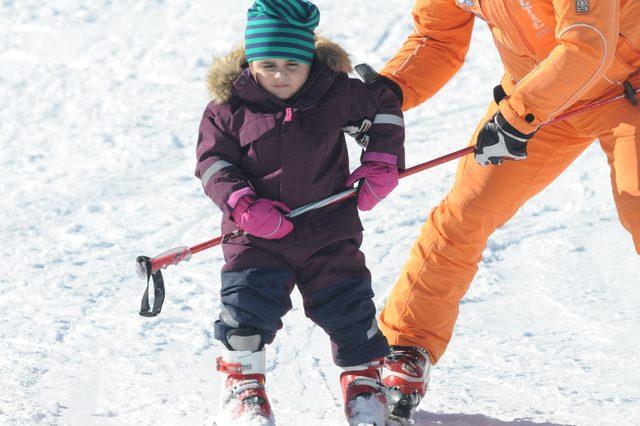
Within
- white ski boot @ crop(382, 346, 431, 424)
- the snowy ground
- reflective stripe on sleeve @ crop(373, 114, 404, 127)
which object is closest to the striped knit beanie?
reflective stripe on sleeve @ crop(373, 114, 404, 127)

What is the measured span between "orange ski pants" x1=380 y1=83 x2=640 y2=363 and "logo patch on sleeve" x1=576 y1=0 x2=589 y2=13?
450 millimetres

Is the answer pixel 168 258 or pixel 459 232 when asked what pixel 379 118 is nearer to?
pixel 459 232

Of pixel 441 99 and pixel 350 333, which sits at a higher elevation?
pixel 441 99

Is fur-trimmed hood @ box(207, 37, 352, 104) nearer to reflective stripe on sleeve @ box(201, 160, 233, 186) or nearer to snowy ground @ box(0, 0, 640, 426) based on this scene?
reflective stripe on sleeve @ box(201, 160, 233, 186)

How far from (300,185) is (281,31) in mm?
492

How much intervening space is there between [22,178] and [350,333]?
3784 millimetres

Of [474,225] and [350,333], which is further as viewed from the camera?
[474,225]

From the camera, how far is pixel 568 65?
2943 mm

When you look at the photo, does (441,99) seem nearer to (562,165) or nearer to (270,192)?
(562,165)

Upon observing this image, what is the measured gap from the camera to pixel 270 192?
3.02 metres

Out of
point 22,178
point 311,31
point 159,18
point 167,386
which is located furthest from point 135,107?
point 311,31

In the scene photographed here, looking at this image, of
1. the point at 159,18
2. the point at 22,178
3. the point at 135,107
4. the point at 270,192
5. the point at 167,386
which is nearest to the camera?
the point at 270,192

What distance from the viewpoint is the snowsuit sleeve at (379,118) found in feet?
10.2

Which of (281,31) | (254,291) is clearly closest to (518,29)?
(281,31)
